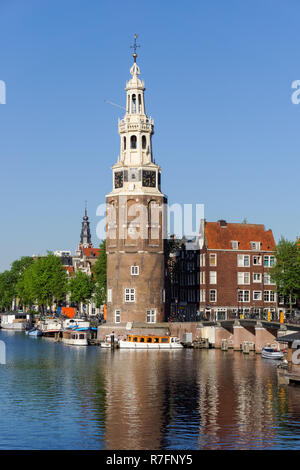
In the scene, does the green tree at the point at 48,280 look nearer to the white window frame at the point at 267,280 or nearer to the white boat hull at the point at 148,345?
A: the white window frame at the point at 267,280

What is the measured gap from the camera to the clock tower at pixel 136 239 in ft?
356

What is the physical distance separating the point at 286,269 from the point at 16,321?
80485mm

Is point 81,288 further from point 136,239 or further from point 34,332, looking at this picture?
point 136,239

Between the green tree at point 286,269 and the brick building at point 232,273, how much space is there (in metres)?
4.17

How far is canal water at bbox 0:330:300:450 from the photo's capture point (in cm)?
4203

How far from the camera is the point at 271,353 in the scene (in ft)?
285

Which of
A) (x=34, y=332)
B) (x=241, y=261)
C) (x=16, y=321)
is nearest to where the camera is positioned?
(x=241, y=261)

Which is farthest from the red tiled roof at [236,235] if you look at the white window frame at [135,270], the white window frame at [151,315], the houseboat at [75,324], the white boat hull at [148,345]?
the houseboat at [75,324]

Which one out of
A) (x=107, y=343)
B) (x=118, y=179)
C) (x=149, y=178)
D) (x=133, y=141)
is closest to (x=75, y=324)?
(x=107, y=343)

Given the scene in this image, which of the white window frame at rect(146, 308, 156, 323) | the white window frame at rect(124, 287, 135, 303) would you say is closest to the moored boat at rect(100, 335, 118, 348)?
the white window frame at rect(124, 287, 135, 303)

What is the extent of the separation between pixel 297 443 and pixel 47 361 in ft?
164
